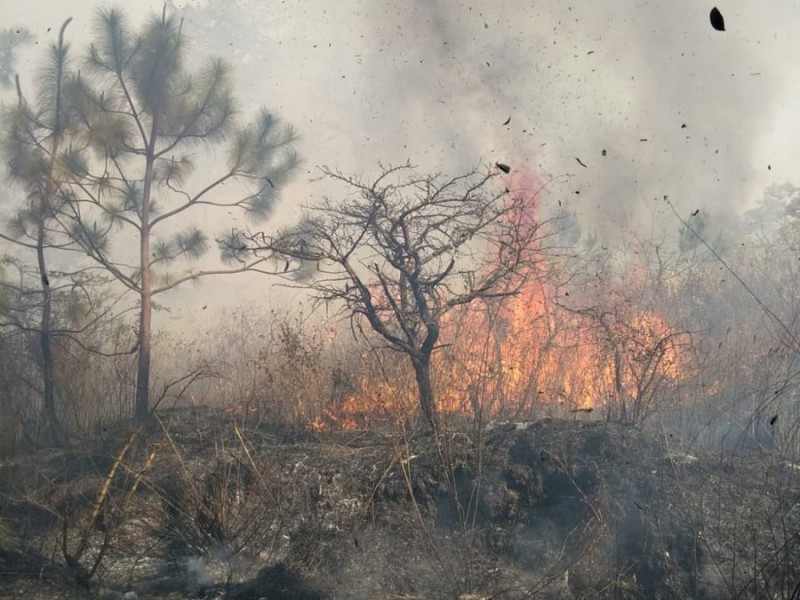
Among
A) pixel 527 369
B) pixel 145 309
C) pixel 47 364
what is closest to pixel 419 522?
pixel 145 309

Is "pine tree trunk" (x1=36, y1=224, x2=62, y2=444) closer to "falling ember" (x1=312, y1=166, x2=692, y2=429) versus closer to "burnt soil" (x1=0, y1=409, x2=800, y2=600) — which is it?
"burnt soil" (x1=0, y1=409, x2=800, y2=600)

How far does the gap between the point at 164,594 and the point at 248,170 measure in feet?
20.8

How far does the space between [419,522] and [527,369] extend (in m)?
6.06

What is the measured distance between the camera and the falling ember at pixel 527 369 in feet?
28.1

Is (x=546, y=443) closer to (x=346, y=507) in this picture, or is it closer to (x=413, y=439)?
(x=413, y=439)

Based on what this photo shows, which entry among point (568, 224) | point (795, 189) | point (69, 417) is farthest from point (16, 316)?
point (795, 189)

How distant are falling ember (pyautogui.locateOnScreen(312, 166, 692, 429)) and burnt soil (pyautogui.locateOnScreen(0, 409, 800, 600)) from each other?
1.25 metres

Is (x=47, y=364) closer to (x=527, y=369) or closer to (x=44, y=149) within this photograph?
(x=44, y=149)

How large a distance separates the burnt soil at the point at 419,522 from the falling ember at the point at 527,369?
4.10 ft

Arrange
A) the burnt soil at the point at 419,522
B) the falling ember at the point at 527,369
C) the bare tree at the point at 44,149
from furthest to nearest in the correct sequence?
the bare tree at the point at 44,149 < the falling ember at the point at 527,369 < the burnt soil at the point at 419,522

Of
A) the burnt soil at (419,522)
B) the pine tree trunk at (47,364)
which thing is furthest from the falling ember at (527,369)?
the pine tree trunk at (47,364)

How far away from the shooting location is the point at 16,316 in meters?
9.46

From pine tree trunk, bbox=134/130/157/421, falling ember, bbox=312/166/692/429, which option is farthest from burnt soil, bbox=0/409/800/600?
pine tree trunk, bbox=134/130/157/421

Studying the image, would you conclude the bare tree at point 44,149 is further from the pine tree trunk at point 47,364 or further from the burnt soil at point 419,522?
the burnt soil at point 419,522
